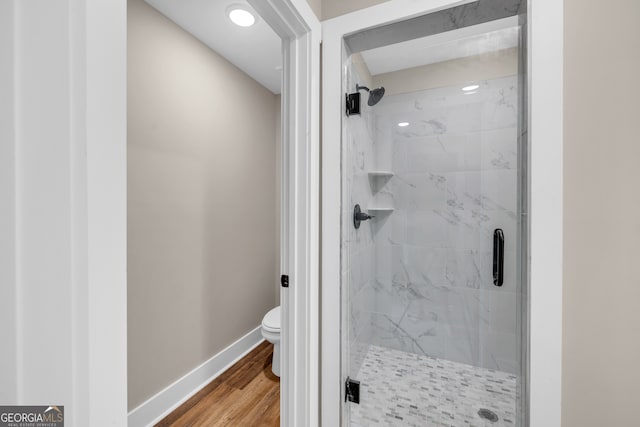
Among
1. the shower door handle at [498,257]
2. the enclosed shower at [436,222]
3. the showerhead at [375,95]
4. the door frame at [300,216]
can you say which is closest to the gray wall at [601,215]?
the enclosed shower at [436,222]

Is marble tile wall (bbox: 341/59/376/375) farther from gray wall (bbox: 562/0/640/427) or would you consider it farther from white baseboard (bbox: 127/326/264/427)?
white baseboard (bbox: 127/326/264/427)

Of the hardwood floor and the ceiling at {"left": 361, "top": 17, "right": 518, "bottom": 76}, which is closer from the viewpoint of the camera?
the ceiling at {"left": 361, "top": 17, "right": 518, "bottom": 76}

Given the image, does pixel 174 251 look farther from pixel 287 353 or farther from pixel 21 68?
pixel 21 68

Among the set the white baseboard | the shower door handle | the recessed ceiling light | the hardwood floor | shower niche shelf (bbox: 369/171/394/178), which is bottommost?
the hardwood floor

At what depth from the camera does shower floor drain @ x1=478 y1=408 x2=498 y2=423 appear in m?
1.19

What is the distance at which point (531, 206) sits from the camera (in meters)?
→ 0.88

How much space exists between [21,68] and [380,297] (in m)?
1.49

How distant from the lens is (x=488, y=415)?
122 centimetres

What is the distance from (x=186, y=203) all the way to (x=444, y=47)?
5.39 ft

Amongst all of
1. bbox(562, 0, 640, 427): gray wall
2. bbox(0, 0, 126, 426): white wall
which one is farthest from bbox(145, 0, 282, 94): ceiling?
bbox(562, 0, 640, 427): gray wall

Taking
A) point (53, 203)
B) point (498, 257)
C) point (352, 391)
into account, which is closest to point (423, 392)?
point (352, 391)

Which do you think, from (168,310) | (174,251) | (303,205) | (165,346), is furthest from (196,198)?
(303,205)

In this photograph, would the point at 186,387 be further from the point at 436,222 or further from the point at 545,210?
the point at 545,210

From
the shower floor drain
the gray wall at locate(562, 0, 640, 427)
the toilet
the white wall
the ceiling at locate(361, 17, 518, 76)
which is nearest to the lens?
A: the white wall
